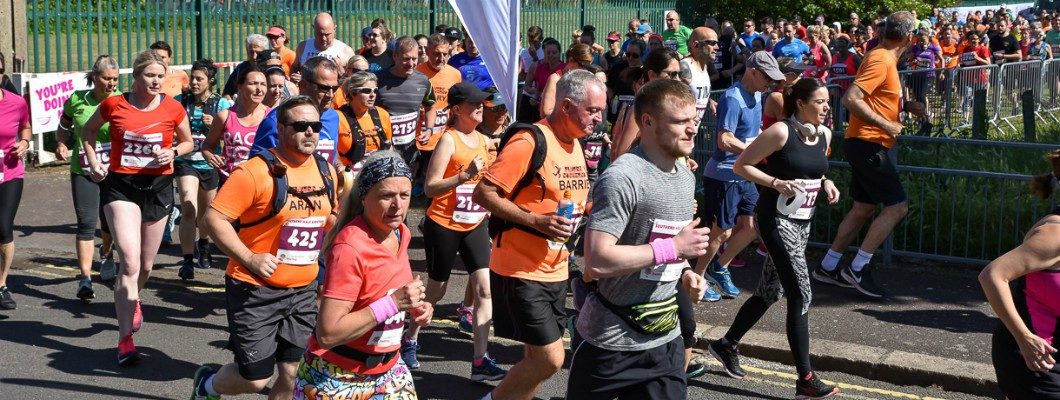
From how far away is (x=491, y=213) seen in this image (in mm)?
5633

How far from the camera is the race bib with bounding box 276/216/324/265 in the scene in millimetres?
5703

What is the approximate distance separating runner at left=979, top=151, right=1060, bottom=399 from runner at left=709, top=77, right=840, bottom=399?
1.74m

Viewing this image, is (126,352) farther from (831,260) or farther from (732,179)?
(831,260)

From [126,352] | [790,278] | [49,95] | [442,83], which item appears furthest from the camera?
[49,95]

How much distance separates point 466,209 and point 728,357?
161 cm

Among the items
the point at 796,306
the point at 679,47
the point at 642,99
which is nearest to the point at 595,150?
the point at 796,306

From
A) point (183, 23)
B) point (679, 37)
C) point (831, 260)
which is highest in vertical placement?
point (183, 23)

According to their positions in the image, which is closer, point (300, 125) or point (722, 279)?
point (300, 125)

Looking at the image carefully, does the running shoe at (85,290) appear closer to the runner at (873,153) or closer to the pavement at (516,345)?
the pavement at (516,345)

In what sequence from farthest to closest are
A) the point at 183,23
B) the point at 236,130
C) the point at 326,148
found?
the point at 183,23, the point at 236,130, the point at 326,148

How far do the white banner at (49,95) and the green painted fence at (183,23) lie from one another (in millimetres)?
409

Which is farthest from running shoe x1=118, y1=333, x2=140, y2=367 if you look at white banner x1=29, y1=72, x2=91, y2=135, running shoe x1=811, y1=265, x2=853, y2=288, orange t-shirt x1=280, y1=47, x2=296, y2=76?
white banner x1=29, y1=72, x2=91, y2=135

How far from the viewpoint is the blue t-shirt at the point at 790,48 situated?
21.4 meters

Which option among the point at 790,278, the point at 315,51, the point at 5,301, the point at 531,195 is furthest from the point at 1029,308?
the point at 315,51
